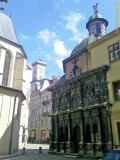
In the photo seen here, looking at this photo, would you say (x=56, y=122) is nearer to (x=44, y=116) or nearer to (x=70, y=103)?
(x=70, y=103)

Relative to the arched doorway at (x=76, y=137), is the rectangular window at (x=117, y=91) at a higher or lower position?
higher

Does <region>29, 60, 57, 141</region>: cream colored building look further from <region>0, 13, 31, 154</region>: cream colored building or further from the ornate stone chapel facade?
the ornate stone chapel facade

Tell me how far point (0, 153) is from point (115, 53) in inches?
569

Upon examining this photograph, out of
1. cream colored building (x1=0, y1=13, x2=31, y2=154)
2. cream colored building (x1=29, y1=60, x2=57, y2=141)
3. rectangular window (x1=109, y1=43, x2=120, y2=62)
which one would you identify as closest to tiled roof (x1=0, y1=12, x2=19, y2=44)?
cream colored building (x1=0, y1=13, x2=31, y2=154)

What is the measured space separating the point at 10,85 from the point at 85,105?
399 inches

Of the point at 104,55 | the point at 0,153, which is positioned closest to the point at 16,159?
the point at 0,153

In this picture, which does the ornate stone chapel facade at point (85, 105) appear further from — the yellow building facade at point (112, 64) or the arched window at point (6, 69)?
the arched window at point (6, 69)

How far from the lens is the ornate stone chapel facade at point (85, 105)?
48.2 ft

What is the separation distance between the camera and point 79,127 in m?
17.5

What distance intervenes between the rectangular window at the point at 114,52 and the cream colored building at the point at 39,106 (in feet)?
96.9

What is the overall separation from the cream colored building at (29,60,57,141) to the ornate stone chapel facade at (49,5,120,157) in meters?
23.1

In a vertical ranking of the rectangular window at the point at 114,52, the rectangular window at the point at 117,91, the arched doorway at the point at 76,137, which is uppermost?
the rectangular window at the point at 114,52

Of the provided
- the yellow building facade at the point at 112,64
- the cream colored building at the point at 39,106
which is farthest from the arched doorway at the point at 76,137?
the cream colored building at the point at 39,106

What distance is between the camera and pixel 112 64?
15.3 metres
